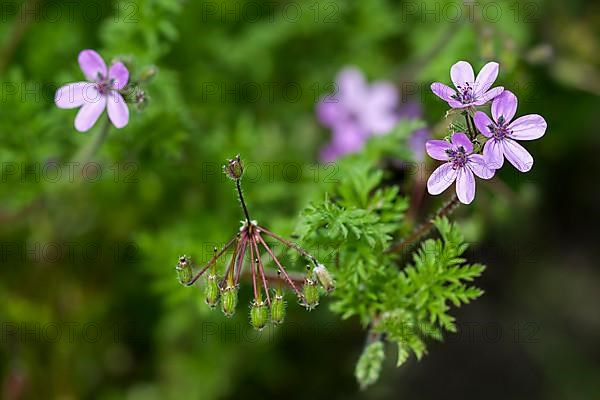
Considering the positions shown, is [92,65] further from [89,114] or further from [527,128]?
[527,128]

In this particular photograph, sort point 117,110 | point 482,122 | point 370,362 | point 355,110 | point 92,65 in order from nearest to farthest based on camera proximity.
A: 1. point 482,122
2. point 370,362
3. point 117,110
4. point 92,65
5. point 355,110

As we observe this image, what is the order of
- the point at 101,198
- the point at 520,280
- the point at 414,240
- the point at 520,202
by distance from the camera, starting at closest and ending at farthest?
the point at 414,240 → the point at 520,202 → the point at 101,198 → the point at 520,280

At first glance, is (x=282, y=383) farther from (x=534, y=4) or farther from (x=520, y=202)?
(x=534, y=4)

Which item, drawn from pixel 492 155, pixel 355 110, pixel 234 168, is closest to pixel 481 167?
pixel 492 155

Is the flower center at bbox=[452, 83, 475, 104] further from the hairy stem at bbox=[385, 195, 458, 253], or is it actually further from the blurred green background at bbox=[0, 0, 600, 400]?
the blurred green background at bbox=[0, 0, 600, 400]

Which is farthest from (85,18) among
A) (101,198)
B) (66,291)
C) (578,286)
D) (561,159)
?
(578,286)

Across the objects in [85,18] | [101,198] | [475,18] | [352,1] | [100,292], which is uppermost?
[85,18]

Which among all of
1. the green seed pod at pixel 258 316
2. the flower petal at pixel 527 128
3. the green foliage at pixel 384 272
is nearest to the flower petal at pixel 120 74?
the green foliage at pixel 384 272
